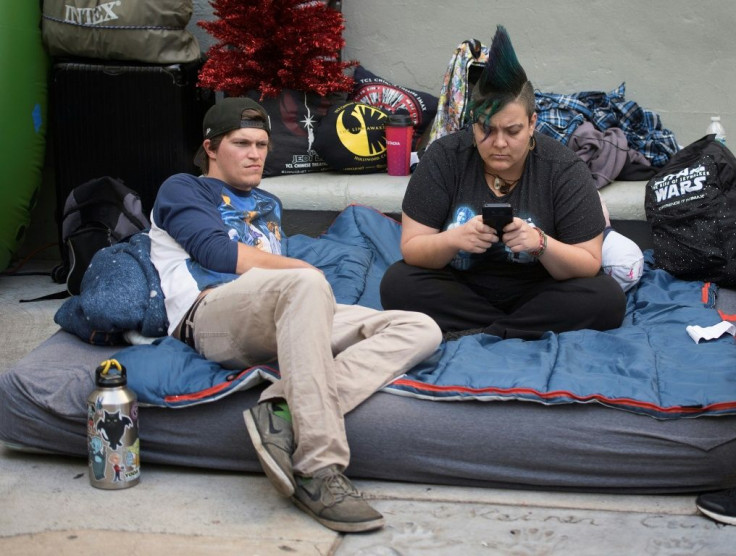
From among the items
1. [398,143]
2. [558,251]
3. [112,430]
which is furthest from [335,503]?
[398,143]

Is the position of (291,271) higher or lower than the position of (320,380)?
higher

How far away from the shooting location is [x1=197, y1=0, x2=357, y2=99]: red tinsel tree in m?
5.08

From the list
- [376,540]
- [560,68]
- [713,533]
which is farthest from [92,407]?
[560,68]

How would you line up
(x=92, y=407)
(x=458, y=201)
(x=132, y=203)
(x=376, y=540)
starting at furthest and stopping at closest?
1. (x=132, y=203)
2. (x=458, y=201)
3. (x=92, y=407)
4. (x=376, y=540)

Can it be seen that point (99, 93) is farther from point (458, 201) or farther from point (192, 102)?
point (458, 201)

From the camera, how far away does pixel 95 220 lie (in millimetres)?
4473

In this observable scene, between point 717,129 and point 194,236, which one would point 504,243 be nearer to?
point 194,236

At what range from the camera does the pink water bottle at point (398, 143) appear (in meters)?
5.10

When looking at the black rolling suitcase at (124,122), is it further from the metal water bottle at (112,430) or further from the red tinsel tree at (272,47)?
the metal water bottle at (112,430)

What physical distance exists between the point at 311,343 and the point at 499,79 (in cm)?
115

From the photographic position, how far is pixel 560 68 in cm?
546

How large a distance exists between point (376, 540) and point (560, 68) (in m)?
3.43

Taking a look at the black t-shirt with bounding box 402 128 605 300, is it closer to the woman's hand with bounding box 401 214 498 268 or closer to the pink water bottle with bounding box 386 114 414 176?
the woman's hand with bounding box 401 214 498 268

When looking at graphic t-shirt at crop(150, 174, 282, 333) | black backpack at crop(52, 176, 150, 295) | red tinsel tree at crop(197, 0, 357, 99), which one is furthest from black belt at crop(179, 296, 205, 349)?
red tinsel tree at crop(197, 0, 357, 99)
